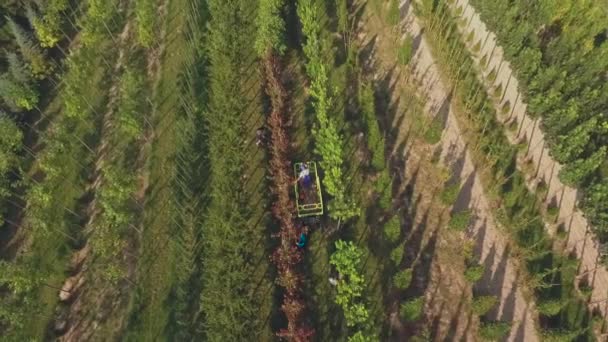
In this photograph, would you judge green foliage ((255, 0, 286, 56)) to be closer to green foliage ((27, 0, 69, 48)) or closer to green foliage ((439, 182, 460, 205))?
green foliage ((27, 0, 69, 48))

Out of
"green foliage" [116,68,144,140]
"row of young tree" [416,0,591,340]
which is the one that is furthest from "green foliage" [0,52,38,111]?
"row of young tree" [416,0,591,340]

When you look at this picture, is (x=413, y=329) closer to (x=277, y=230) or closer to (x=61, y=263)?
(x=277, y=230)

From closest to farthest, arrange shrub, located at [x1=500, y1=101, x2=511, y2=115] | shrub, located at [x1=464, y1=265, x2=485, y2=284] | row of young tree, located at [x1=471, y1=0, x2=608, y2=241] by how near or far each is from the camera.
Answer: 1. shrub, located at [x1=464, y1=265, x2=485, y2=284]
2. row of young tree, located at [x1=471, y1=0, x2=608, y2=241]
3. shrub, located at [x1=500, y1=101, x2=511, y2=115]

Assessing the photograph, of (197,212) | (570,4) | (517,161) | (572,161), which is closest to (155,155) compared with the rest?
(197,212)

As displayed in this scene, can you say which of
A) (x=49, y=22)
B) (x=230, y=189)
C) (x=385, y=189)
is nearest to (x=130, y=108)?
(x=230, y=189)

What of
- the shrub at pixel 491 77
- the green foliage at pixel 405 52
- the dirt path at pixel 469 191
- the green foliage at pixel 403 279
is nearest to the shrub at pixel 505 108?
the shrub at pixel 491 77

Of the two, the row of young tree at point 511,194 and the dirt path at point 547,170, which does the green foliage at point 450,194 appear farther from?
the dirt path at point 547,170

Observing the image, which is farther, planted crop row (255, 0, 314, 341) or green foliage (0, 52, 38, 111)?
green foliage (0, 52, 38, 111)
